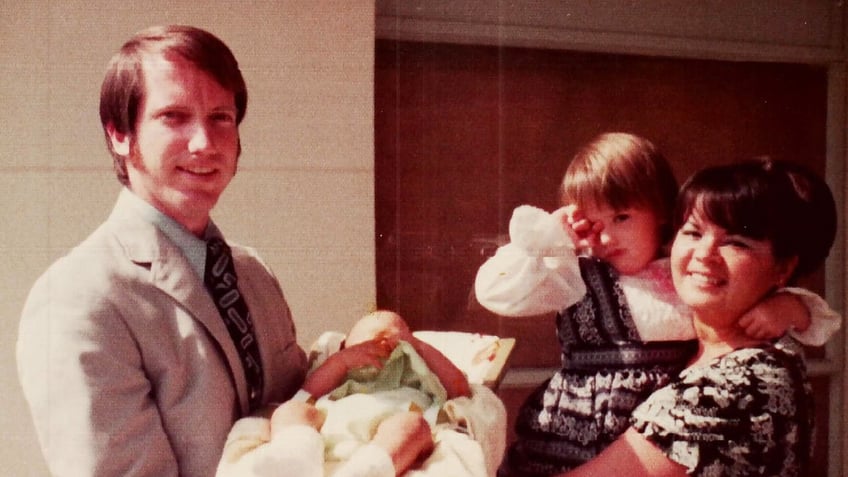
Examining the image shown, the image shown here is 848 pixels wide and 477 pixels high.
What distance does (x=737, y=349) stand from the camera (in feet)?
2.42

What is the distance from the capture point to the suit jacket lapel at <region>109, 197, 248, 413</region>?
675 mm

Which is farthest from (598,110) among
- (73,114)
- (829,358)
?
(73,114)

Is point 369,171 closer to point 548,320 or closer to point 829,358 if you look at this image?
point 548,320

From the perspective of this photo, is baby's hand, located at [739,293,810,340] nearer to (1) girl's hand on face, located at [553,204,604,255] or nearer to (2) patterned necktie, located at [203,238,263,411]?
(1) girl's hand on face, located at [553,204,604,255]

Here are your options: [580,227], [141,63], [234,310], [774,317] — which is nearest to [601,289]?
[580,227]

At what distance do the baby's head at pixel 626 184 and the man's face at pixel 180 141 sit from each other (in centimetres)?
39

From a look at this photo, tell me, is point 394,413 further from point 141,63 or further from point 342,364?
point 141,63

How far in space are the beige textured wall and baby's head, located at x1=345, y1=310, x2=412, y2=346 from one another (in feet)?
0.77

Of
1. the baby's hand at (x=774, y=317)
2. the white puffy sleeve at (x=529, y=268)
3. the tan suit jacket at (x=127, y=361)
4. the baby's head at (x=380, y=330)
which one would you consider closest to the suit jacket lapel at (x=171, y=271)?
the tan suit jacket at (x=127, y=361)

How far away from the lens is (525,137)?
124cm

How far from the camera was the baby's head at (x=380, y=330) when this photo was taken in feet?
2.72

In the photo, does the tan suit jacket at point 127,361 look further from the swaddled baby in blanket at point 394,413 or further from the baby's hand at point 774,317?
the baby's hand at point 774,317

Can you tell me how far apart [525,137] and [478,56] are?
162 millimetres

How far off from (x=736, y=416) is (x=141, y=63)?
2.23 feet
